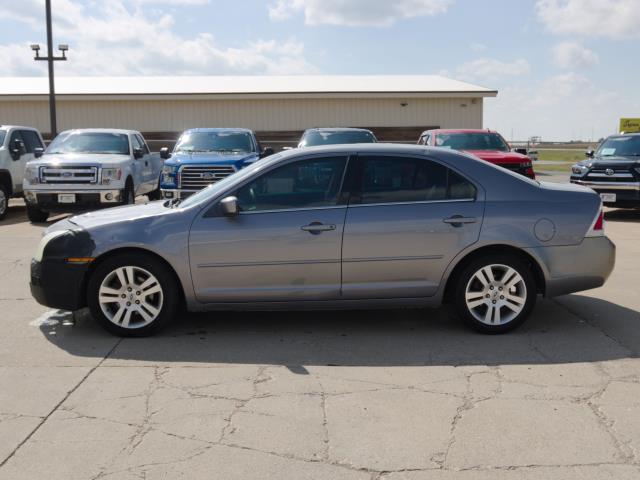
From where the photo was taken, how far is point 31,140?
1661 cm

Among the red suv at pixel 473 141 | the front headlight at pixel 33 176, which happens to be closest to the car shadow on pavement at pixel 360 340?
the front headlight at pixel 33 176

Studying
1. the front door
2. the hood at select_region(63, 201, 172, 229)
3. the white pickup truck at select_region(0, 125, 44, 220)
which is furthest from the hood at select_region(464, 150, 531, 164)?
the white pickup truck at select_region(0, 125, 44, 220)

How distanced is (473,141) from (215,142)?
564 cm

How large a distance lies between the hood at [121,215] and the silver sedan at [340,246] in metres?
0.03

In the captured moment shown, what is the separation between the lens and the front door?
565cm

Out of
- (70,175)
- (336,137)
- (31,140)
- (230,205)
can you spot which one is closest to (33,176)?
(70,175)

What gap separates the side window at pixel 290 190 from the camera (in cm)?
576

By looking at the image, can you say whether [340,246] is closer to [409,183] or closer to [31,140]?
[409,183]

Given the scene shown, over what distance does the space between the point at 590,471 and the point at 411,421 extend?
1.01 m

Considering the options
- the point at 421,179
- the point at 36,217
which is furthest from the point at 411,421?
the point at 36,217

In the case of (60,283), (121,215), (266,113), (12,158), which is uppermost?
(266,113)

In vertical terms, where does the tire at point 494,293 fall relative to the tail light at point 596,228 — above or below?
below

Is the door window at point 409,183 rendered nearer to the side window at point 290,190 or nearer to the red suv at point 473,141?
the side window at point 290,190

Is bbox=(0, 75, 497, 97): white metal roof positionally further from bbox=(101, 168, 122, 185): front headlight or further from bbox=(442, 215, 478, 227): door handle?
bbox=(442, 215, 478, 227): door handle
